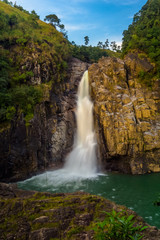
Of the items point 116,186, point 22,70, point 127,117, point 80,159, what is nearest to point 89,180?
point 116,186

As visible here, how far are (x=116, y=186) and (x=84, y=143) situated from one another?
7286 millimetres

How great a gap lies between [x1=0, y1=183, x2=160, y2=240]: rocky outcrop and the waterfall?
1152 cm

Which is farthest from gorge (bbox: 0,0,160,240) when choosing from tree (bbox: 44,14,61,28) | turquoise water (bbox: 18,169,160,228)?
tree (bbox: 44,14,61,28)

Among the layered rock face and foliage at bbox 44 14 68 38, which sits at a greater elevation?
foliage at bbox 44 14 68 38

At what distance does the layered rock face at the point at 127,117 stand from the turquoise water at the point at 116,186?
1.72 m

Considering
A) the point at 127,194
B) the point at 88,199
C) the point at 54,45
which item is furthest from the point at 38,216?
the point at 54,45

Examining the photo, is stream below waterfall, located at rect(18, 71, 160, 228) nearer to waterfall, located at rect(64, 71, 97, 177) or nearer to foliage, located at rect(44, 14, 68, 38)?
waterfall, located at rect(64, 71, 97, 177)

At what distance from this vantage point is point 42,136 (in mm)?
17172

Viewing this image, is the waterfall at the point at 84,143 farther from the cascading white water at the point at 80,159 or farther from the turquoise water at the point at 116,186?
the turquoise water at the point at 116,186

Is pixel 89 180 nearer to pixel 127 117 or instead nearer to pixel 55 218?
pixel 127 117

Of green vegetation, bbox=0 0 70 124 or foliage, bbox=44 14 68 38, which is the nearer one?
green vegetation, bbox=0 0 70 124

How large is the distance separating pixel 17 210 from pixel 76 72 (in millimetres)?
23427

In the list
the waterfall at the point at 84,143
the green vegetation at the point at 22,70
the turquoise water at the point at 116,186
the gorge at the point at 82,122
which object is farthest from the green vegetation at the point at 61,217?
the waterfall at the point at 84,143

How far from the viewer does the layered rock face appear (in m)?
16.8
